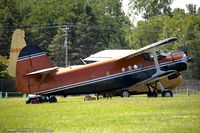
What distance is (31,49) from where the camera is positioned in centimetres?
3684

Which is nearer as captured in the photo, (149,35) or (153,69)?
(153,69)

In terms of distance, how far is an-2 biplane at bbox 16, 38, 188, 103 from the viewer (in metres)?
36.2

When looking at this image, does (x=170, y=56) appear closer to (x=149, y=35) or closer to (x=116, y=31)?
(x=149, y=35)

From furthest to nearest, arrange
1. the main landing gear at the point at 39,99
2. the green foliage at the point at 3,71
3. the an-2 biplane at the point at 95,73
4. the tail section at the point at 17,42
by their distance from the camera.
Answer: the green foliage at the point at 3,71
the tail section at the point at 17,42
the an-2 biplane at the point at 95,73
the main landing gear at the point at 39,99

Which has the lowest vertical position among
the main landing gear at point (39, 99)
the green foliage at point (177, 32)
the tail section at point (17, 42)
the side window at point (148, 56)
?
→ the main landing gear at point (39, 99)

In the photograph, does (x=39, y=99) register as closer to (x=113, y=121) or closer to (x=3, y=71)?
(x=113, y=121)

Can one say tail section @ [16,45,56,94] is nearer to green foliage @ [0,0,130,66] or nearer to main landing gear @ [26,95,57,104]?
main landing gear @ [26,95,57,104]

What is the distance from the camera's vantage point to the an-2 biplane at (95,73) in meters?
36.2

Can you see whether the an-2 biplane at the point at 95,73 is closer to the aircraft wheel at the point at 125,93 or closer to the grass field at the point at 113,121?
the aircraft wheel at the point at 125,93

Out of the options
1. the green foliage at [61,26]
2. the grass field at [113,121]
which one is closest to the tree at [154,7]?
the green foliage at [61,26]

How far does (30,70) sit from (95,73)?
372cm

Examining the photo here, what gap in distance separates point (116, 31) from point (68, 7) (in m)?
11.1

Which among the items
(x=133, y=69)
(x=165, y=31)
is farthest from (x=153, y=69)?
(x=165, y=31)

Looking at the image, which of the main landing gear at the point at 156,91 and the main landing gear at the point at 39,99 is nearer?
the main landing gear at the point at 39,99
